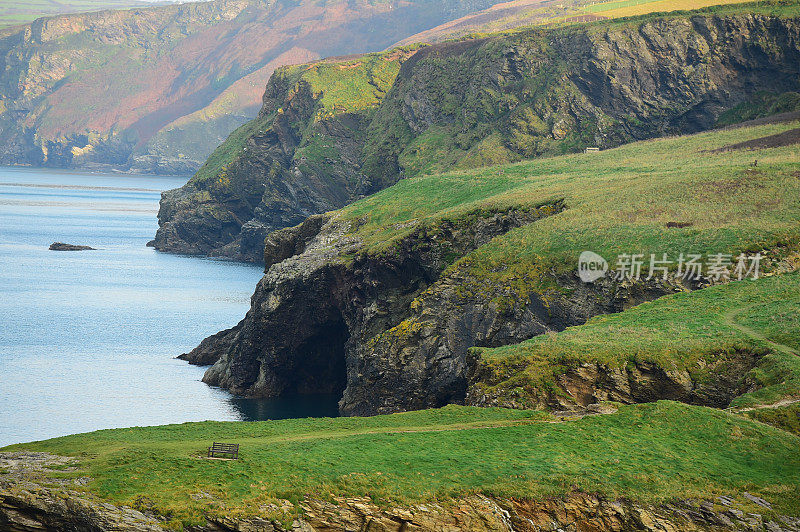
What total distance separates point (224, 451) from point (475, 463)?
11.4m

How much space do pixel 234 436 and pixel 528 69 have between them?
13870 cm

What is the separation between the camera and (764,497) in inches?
1390

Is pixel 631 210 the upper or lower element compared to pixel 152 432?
upper

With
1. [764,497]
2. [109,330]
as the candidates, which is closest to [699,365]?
[764,497]

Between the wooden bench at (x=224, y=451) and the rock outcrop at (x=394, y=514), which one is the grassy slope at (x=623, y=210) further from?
the wooden bench at (x=224, y=451)

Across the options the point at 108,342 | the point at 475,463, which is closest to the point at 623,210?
the point at 475,463

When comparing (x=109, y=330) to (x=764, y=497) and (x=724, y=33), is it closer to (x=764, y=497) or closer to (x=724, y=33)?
(x=764, y=497)

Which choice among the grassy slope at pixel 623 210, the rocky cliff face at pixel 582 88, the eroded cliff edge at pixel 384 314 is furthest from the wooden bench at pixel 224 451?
the rocky cliff face at pixel 582 88

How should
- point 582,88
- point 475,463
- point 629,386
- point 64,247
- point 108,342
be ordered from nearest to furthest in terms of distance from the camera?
point 475,463 → point 629,386 → point 108,342 → point 582,88 → point 64,247

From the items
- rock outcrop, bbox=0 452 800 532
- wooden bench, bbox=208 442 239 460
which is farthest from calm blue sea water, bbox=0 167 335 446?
rock outcrop, bbox=0 452 800 532

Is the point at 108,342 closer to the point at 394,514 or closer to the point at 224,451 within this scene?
the point at 224,451

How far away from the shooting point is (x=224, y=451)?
38.7 meters

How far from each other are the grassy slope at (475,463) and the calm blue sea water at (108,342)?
3279 centimetres

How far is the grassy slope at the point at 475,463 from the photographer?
34219 mm
